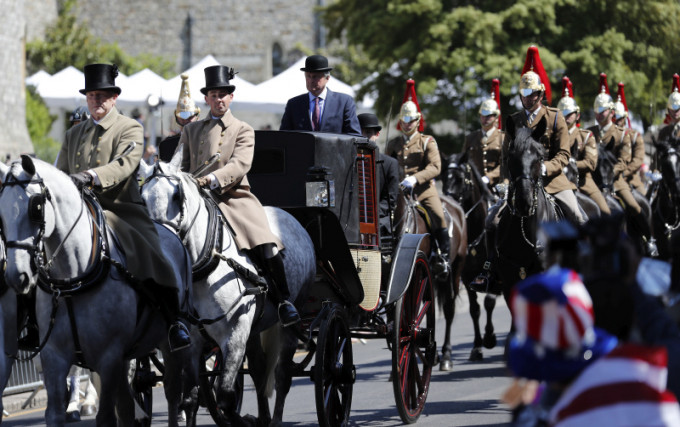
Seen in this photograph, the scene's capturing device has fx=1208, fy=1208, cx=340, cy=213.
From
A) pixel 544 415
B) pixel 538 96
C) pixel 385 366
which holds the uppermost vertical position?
pixel 538 96

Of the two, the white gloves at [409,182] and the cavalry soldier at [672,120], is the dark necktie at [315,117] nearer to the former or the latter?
→ the white gloves at [409,182]

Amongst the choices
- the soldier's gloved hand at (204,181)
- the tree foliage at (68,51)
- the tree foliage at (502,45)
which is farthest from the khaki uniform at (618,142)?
the tree foliage at (68,51)

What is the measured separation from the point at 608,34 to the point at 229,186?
30.7m

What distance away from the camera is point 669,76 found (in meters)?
40.6

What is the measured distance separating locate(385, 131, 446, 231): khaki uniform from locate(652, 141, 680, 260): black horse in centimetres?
440

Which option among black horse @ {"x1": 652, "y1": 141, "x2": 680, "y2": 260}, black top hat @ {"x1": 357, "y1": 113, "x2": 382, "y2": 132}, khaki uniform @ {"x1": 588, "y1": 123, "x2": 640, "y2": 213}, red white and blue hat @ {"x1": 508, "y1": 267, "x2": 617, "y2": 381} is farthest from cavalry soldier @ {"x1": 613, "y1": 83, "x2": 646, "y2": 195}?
red white and blue hat @ {"x1": 508, "y1": 267, "x2": 617, "y2": 381}

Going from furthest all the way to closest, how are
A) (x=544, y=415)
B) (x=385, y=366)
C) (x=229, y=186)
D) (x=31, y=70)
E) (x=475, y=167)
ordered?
(x=31, y=70) < (x=475, y=167) < (x=385, y=366) < (x=229, y=186) < (x=544, y=415)

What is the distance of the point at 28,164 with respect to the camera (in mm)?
6953

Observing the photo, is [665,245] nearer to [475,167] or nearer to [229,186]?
[475,167]

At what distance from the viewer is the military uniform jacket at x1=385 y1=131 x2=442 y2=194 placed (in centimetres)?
1448

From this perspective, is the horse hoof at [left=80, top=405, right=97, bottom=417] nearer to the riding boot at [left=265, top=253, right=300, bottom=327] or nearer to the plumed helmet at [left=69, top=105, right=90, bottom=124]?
the plumed helmet at [left=69, top=105, right=90, bottom=124]

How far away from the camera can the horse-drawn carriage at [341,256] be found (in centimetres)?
905

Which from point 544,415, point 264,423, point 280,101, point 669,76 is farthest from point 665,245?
point 669,76

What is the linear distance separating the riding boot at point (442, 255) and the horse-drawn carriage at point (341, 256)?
11.1 ft
